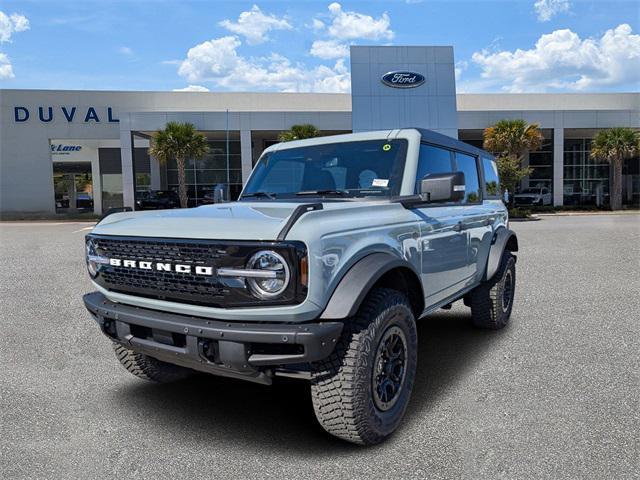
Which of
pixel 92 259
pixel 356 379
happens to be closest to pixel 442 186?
pixel 356 379

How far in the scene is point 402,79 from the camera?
30.5m

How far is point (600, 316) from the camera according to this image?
5.96 meters

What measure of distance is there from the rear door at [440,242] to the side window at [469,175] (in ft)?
0.94

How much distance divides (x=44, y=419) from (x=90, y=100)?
118 ft

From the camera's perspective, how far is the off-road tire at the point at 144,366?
3.83m

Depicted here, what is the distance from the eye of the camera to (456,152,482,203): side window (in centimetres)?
476

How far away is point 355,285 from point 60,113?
37.8 meters

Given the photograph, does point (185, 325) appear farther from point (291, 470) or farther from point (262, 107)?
point (262, 107)

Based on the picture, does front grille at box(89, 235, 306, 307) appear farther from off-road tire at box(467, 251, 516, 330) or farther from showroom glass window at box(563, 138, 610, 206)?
showroom glass window at box(563, 138, 610, 206)

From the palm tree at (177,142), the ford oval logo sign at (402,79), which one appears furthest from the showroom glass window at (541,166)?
the palm tree at (177,142)

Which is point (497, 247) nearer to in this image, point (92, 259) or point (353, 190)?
point (353, 190)

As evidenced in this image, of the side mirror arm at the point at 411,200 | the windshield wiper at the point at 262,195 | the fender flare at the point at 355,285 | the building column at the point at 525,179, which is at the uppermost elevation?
the building column at the point at 525,179

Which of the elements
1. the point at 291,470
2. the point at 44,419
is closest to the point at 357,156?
the point at 291,470

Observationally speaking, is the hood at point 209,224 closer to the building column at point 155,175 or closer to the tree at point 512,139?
the tree at point 512,139
